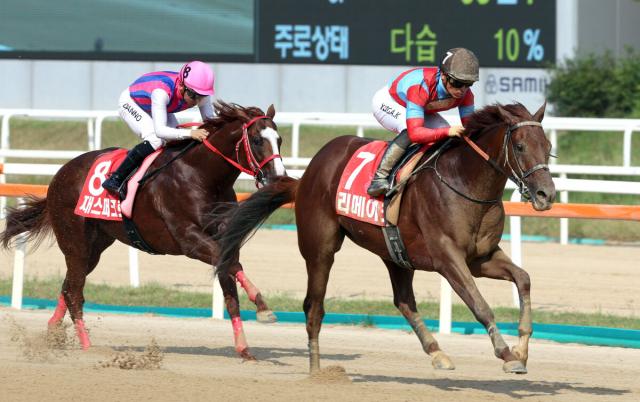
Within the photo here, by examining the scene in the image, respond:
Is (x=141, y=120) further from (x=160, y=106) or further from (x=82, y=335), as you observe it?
(x=82, y=335)

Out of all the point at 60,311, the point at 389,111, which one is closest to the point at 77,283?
the point at 60,311

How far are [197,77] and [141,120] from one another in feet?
1.78

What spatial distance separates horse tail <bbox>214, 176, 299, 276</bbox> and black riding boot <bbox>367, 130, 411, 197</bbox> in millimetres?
647

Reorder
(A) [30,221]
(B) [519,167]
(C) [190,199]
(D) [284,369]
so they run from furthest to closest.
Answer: (A) [30,221], (C) [190,199], (D) [284,369], (B) [519,167]

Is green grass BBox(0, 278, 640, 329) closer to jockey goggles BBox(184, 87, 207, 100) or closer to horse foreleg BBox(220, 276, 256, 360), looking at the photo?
horse foreleg BBox(220, 276, 256, 360)

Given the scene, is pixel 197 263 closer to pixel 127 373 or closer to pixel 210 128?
pixel 210 128

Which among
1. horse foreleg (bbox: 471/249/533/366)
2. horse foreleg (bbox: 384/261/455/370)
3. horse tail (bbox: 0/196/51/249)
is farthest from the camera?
horse tail (bbox: 0/196/51/249)

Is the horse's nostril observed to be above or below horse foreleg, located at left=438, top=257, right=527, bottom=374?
above

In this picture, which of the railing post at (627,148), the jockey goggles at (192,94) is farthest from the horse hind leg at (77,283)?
the railing post at (627,148)

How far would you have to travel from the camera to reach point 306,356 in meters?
7.21

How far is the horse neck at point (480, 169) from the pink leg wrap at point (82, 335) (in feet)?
7.74

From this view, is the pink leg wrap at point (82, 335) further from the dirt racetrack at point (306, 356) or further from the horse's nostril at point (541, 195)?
the horse's nostril at point (541, 195)

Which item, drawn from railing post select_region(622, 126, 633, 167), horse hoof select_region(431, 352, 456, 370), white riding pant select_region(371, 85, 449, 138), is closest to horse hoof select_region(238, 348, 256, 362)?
horse hoof select_region(431, 352, 456, 370)

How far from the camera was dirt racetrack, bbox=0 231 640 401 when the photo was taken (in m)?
5.95
